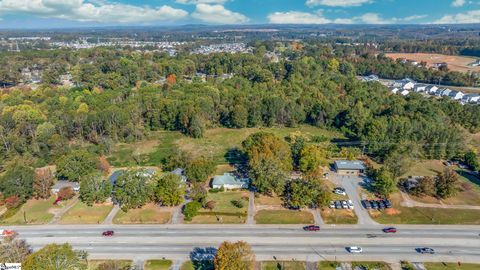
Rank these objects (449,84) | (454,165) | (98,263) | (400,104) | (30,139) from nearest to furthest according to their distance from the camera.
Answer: (98,263)
(454,165)
(30,139)
(400,104)
(449,84)

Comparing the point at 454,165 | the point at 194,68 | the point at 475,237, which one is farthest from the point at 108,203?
the point at 194,68

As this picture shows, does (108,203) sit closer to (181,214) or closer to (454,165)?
(181,214)

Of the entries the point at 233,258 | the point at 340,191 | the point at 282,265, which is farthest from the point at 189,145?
the point at 233,258

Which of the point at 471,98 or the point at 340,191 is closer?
the point at 340,191

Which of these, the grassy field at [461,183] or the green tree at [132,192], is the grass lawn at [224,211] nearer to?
the green tree at [132,192]

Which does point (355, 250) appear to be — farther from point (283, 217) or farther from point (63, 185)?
point (63, 185)

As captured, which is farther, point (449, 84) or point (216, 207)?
point (449, 84)
